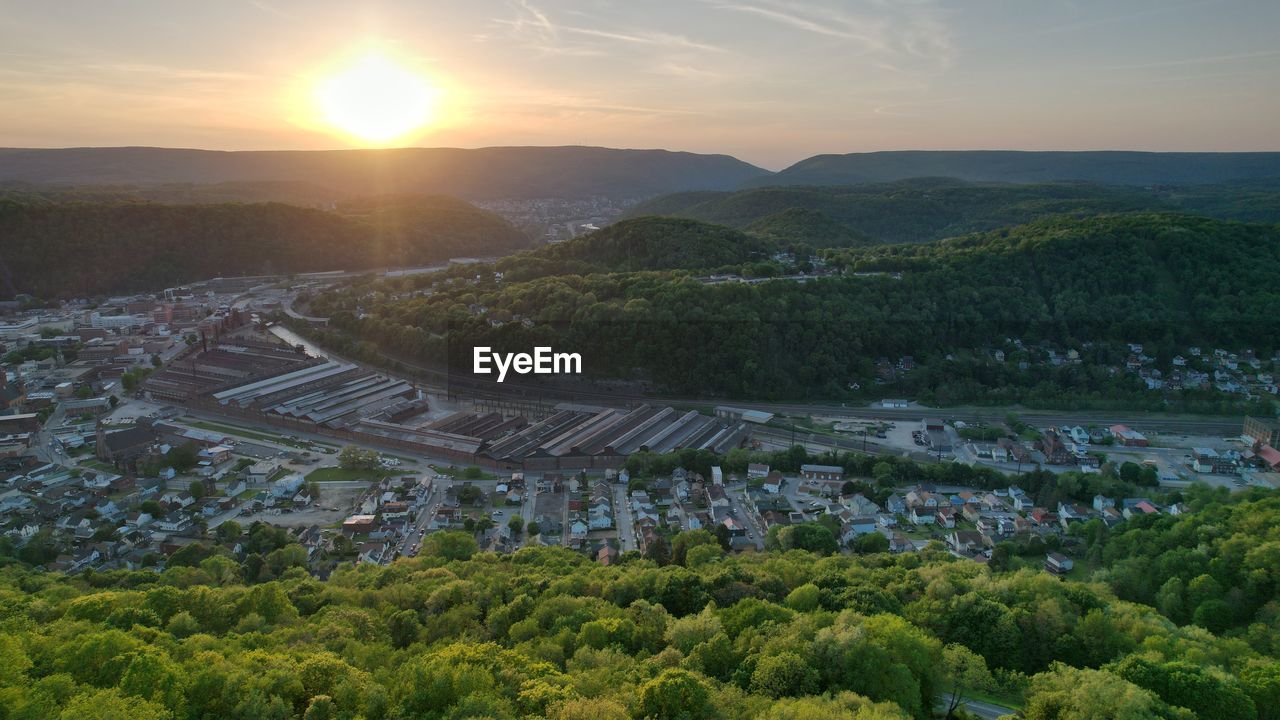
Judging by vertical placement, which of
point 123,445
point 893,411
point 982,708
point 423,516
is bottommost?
point 423,516

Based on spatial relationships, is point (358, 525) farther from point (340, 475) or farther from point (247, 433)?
point (247, 433)

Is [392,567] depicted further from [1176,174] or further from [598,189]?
[1176,174]

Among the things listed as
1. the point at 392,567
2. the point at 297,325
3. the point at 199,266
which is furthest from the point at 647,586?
the point at 199,266

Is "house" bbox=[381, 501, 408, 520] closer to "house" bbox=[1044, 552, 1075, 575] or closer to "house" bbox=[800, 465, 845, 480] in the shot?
→ "house" bbox=[800, 465, 845, 480]

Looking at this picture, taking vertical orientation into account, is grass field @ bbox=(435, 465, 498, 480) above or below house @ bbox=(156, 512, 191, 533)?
above

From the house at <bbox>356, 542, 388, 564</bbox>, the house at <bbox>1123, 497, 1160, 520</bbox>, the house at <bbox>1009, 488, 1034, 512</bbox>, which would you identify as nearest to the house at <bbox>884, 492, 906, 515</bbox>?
the house at <bbox>1009, 488, 1034, 512</bbox>

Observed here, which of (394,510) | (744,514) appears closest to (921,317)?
(744,514)
